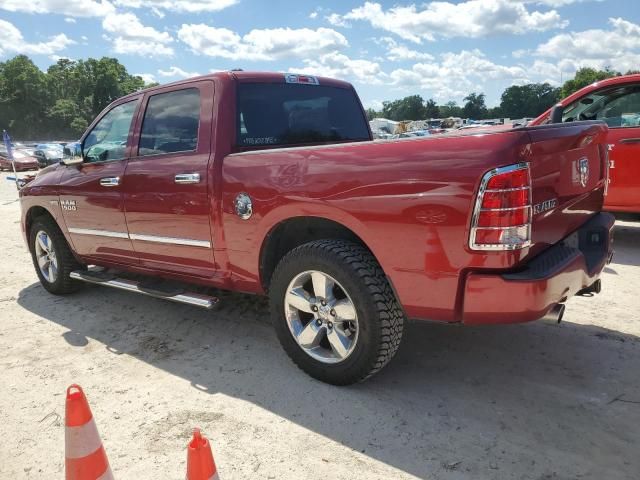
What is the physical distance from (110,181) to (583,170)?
346cm

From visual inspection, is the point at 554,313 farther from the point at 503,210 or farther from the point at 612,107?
the point at 612,107

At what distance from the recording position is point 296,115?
396 cm

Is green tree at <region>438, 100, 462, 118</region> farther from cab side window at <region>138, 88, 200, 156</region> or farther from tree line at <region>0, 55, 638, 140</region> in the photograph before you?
cab side window at <region>138, 88, 200, 156</region>

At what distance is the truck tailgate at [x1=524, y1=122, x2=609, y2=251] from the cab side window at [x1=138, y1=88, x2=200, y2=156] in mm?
2247

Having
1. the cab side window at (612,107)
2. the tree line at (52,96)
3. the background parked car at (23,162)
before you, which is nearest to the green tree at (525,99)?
the tree line at (52,96)

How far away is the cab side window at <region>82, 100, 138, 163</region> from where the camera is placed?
4230mm

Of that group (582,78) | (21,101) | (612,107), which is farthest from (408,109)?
(612,107)

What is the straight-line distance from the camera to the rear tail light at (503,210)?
88.2 inches

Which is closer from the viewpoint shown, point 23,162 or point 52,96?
point 23,162

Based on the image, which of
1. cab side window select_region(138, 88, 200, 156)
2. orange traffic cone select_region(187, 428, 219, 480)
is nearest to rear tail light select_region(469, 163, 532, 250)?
orange traffic cone select_region(187, 428, 219, 480)

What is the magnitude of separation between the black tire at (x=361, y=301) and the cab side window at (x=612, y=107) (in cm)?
467

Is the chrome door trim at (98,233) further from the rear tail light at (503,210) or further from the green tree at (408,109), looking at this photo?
the green tree at (408,109)

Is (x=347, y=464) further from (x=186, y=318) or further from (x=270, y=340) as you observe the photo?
(x=186, y=318)

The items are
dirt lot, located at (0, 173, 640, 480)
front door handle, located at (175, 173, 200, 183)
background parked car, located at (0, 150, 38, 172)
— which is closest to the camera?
dirt lot, located at (0, 173, 640, 480)
